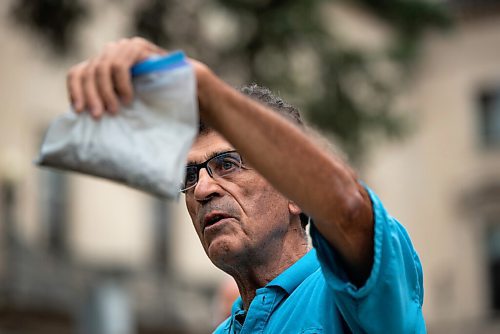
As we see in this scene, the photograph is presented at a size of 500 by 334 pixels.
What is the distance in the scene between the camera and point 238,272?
10.2 feet

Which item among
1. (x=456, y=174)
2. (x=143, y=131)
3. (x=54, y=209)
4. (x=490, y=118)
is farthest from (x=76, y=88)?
(x=456, y=174)

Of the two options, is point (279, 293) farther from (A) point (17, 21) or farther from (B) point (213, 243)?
(A) point (17, 21)

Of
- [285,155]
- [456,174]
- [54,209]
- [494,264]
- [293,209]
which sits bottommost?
[494,264]

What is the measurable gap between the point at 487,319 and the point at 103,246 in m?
10.9

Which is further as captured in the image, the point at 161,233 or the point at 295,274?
the point at 161,233

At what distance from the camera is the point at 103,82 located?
2.21 meters

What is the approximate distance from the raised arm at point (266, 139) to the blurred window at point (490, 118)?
27.2m

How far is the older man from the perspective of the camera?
227 centimetres

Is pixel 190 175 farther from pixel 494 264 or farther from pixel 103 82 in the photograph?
pixel 494 264

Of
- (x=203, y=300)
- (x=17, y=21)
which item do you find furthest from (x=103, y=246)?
(x=17, y=21)

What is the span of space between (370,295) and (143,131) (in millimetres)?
621

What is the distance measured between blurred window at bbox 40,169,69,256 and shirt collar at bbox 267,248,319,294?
18.7 m

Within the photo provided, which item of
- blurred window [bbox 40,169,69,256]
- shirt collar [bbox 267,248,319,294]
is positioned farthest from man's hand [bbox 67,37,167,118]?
blurred window [bbox 40,169,69,256]

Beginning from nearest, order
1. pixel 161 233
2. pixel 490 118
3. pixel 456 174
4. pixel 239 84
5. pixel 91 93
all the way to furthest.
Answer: pixel 91 93
pixel 239 84
pixel 161 233
pixel 490 118
pixel 456 174
